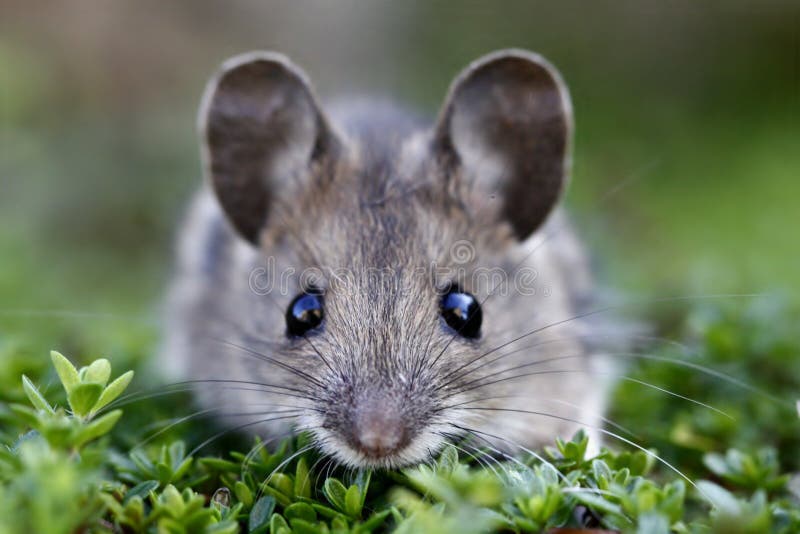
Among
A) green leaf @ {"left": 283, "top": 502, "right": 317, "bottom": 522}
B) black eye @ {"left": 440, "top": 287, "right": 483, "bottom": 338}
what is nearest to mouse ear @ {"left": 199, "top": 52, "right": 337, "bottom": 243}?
black eye @ {"left": 440, "top": 287, "right": 483, "bottom": 338}

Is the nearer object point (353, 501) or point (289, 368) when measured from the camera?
point (353, 501)

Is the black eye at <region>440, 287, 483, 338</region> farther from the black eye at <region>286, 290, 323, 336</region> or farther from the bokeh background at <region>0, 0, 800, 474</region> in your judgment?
the bokeh background at <region>0, 0, 800, 474</region>

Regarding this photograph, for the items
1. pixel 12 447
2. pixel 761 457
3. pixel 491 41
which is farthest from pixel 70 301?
pixel 491 41

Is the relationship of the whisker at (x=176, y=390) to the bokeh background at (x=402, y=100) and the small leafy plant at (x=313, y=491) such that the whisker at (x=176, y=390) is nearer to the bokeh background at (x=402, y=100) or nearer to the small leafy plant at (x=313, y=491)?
the small leafy plant at (x=313, y=491)

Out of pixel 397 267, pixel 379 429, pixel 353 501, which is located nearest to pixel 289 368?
pixel 397 267

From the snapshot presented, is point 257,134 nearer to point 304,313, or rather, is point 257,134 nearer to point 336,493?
point 304,313

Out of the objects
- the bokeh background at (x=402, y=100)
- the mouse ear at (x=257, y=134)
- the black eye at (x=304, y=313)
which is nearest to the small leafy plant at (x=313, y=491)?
the black eye at (x=304, y=313)

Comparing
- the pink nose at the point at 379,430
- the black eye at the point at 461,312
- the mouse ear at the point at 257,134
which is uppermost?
the mouse ear at the point at 257,134
